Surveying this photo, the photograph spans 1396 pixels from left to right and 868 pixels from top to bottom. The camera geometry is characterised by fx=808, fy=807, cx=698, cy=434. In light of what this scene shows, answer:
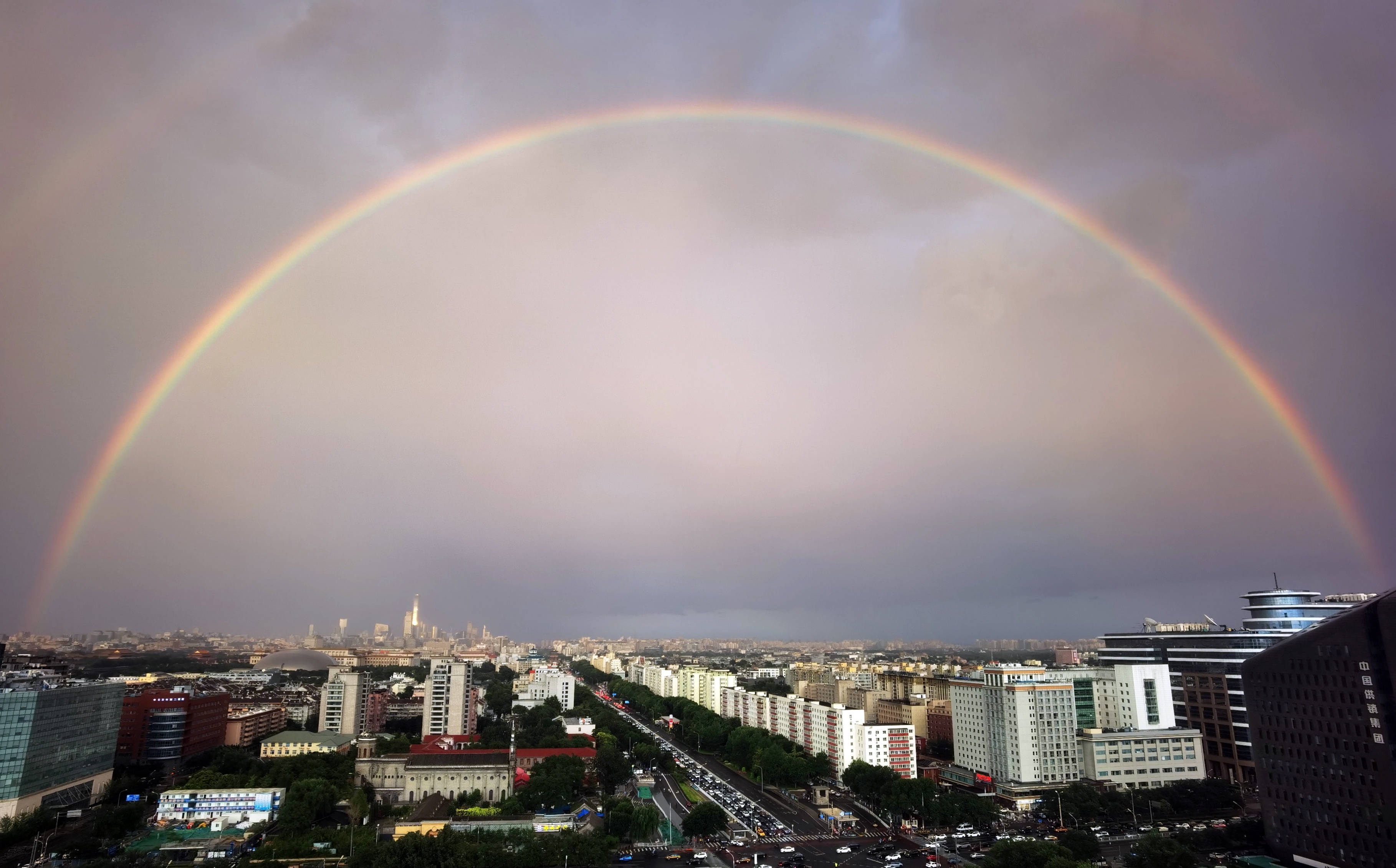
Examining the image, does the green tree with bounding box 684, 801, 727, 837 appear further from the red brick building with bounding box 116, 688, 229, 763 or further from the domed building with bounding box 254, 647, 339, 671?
the domed building with bounding box 254, 647, 339, 671

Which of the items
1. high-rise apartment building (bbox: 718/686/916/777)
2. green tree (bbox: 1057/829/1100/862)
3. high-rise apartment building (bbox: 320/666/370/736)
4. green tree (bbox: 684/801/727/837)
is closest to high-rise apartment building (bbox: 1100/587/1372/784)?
high-rise apartment building (bbox: 718/686/916/777)

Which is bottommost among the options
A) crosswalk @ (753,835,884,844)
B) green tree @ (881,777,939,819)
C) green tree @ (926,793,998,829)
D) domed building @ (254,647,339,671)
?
crosswalk @ (753,835,884,844)

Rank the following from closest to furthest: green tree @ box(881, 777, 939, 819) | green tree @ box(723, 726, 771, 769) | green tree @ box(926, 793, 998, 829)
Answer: green tree @ box(926, 793, 998, 829) < green tree @ box(881, 777, 939, 819) < green tree @ box(723, 726, 771, 769)

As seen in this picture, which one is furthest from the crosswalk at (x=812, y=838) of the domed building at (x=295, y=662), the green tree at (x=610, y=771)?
the domed building at (x=295, y=662)

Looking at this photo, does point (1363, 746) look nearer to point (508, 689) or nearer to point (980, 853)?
point (980, 853)

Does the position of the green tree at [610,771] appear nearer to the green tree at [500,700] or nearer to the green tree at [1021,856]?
the green tree at [1021,856]

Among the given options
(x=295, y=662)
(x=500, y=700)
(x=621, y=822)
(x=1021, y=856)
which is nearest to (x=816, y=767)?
(x=621, y=822)

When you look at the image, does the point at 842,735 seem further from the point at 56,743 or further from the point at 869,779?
the point at 56,743

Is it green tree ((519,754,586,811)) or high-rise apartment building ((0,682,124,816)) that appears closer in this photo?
high-rise apartment building ((0,682,124,816))
